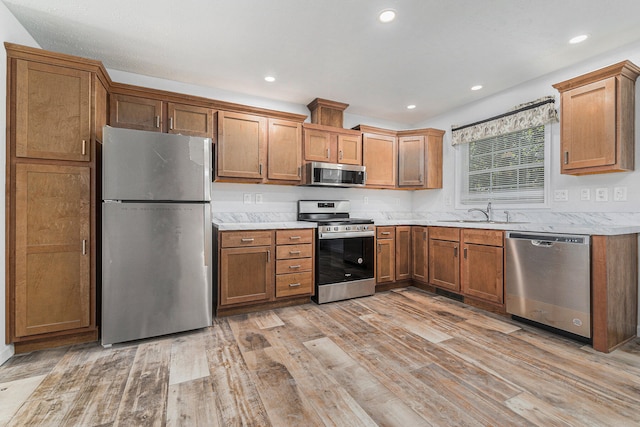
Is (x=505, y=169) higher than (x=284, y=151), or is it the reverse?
(x=284, y=151)

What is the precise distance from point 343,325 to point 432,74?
2758 millimetres

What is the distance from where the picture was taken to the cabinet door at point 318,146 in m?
3.63

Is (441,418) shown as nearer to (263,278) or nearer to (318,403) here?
(318,403)

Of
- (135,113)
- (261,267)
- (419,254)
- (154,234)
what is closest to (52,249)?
(154,234)

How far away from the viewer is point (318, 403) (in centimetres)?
157

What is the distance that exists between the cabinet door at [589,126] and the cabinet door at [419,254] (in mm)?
1598

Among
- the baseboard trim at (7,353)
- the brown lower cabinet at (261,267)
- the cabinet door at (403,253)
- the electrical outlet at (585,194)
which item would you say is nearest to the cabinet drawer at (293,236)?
the brown lower cabinet at (261,267)

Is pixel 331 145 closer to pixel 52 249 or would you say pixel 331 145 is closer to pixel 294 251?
pixel 294 251

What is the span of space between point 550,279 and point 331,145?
2.69 m

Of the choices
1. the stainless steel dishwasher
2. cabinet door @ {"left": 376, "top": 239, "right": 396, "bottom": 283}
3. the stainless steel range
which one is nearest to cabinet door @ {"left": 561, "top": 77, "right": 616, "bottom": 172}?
the stainless steel dishwasher

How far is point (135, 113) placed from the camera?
285 centimetres

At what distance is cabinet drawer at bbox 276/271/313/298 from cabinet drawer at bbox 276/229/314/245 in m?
0.36

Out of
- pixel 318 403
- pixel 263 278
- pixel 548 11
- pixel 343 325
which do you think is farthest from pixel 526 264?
pixel 263 278

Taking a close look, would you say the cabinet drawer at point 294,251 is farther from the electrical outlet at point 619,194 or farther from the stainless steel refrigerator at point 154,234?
the electrical outlet at point 619,194
